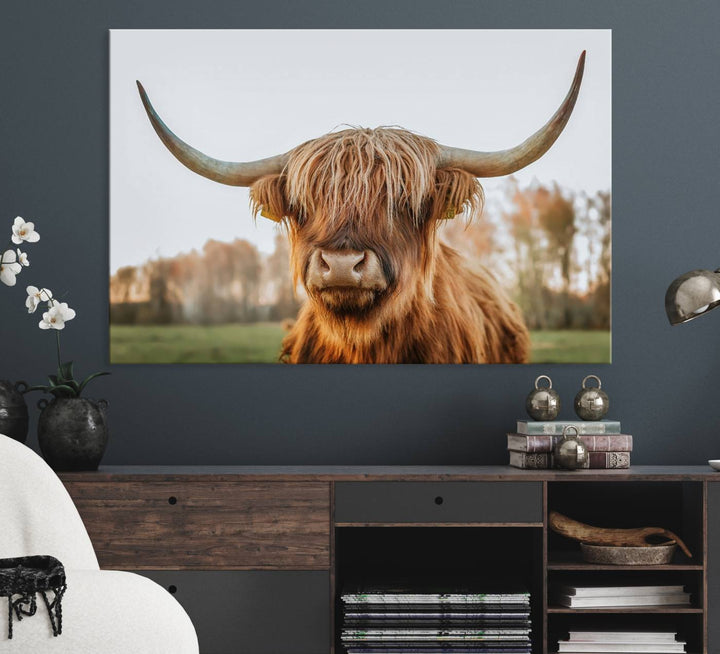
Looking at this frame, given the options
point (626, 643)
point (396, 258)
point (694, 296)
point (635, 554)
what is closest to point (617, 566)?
point (635, 554)

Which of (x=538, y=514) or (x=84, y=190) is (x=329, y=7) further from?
(x=538, y=514)

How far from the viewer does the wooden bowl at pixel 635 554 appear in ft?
8.17

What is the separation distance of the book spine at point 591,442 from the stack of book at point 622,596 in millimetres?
391

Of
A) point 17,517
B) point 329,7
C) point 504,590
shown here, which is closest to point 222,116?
point 329,7

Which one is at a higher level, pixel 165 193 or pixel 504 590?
pixel 165 193

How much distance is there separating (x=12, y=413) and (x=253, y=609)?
0.88 meters

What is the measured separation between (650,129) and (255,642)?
2.00 metres

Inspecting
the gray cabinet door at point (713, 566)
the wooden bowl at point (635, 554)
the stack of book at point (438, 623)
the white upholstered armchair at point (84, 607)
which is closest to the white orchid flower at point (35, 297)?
the white upholstered armchair at point (84, 607)

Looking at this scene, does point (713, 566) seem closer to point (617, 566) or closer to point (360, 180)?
point (617, 566)

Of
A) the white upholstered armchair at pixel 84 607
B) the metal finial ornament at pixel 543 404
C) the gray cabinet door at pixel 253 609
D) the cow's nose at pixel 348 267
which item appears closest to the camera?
the white upholstered armchair at pixel 84 607

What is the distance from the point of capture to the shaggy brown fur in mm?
2838

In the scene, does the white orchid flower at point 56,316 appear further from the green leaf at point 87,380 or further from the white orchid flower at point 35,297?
the green leaf at point 87,380

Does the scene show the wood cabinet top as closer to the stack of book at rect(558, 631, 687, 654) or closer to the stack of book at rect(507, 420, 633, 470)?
the stack of book at rect(507, 420, 633, 470)

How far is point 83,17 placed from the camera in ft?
9.51
